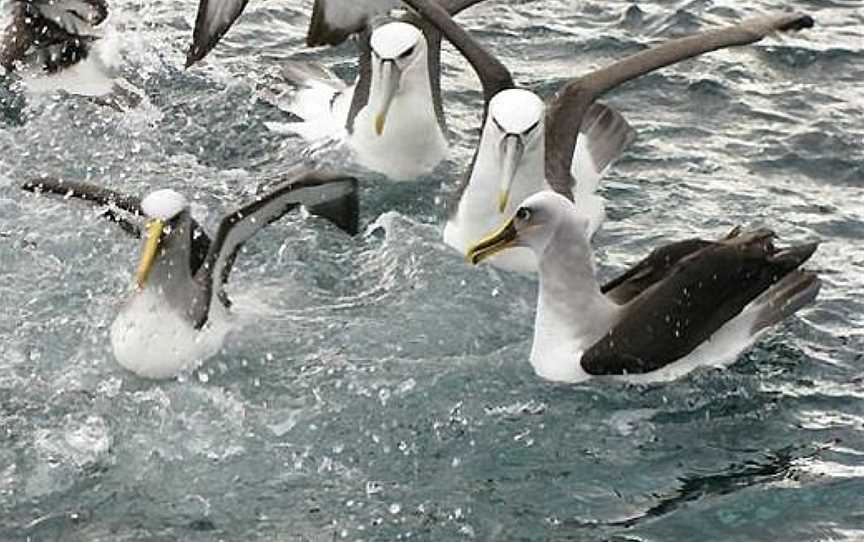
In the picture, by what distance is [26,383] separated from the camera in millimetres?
9070

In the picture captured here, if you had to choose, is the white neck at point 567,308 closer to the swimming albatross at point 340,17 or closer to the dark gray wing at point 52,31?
the swimming albatross at point 340,17

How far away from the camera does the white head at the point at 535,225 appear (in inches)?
367

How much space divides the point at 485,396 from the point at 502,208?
1.54m

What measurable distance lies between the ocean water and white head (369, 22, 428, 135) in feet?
1.60

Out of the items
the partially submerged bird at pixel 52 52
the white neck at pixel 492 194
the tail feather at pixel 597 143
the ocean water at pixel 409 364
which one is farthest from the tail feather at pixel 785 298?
the partially submerged bird at pixel 52 52

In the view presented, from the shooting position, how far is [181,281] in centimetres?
932

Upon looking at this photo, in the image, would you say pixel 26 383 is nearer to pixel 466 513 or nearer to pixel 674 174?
pixel 466 513

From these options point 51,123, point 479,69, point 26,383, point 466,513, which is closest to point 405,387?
point 466,513

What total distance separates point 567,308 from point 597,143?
2472 mm

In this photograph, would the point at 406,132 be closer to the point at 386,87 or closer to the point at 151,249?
the point at 386,87

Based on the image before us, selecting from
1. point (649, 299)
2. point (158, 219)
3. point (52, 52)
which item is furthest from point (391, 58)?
point (649, 299)

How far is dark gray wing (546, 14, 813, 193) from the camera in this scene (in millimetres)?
10891

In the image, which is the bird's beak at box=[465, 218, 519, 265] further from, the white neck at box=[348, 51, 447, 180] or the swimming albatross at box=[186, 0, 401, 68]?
the swimming albatross at box=[186, 0, 401, 68]

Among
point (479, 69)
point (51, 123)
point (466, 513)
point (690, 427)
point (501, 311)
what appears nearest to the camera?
point (466, 513)
